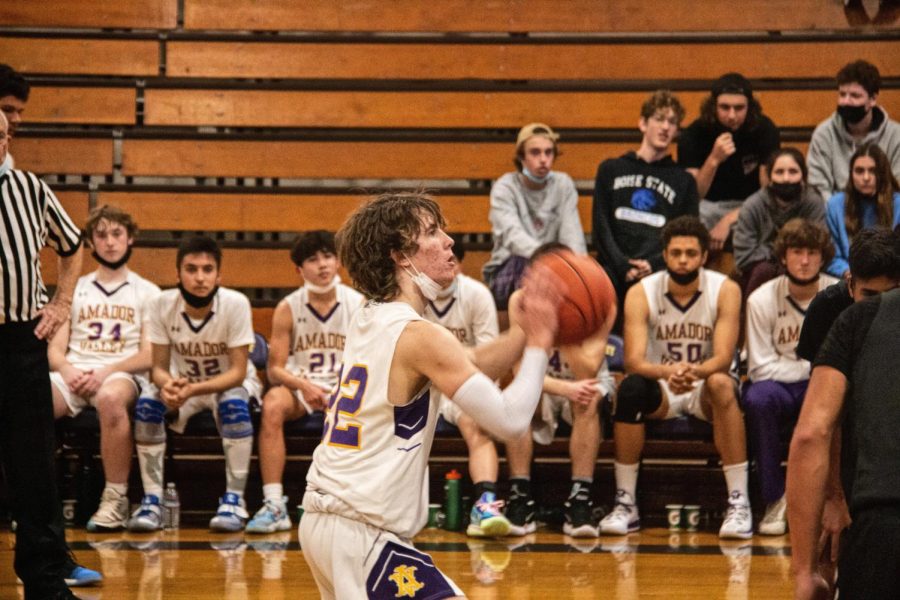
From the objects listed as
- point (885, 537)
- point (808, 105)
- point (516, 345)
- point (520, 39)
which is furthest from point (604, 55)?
point (885, 537)

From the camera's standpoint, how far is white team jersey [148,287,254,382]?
6.46 meters

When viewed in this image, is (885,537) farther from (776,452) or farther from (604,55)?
(604,55)

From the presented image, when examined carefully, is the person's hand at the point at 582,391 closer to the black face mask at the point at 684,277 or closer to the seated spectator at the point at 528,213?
the black face mask at the point at 684,277

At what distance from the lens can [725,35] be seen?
8.73 meters

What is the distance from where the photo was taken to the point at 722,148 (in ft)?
23.4

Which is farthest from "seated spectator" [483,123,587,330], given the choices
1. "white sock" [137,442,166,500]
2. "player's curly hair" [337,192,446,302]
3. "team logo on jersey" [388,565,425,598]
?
"team logo on jersey" [388,565,425,598]

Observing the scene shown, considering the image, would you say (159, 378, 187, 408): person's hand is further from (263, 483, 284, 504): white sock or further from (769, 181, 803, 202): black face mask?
(769, 181, 803, 202): black face mask

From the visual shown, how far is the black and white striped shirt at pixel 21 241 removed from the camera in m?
4.10

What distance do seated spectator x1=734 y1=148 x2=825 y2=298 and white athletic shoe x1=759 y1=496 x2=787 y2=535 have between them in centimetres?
134

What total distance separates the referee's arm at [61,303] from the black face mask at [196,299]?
6.50ft

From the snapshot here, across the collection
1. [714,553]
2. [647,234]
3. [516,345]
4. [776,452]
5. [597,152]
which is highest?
[597,152]

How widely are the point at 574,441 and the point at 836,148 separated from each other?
2578mm

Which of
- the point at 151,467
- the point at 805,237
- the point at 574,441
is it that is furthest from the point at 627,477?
the point at 151,467

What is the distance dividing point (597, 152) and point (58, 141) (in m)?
3.81
